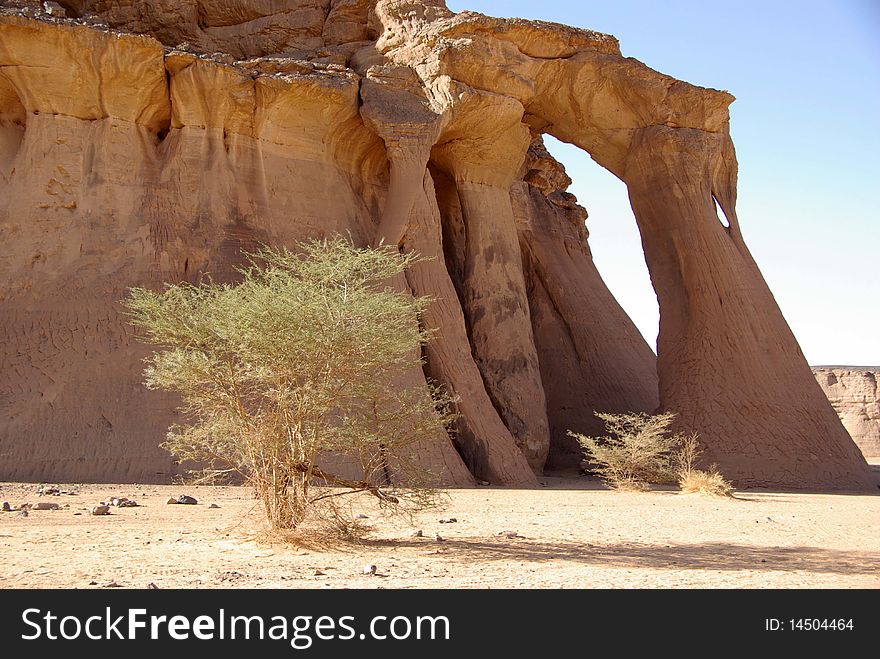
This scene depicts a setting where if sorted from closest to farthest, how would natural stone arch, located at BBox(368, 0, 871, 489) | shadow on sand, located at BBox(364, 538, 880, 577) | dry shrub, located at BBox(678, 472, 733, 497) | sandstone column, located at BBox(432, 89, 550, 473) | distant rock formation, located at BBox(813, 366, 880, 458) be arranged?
shadow on sand, located at BBox(364, 538, 880, 577)
dry shrub, located at BBox(678, 472, 733, 497)
natural stone arch, located at BBox(368, 0, 871, 489)
sandstone column, located at BBox(432, 89, 550, 473)
distant rock formation, located at BBox(813, 366, 880, 458)

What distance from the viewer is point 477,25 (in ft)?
60.7

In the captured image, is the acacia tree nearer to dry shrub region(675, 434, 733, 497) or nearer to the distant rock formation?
dry shrub region(675, 434, 733, 497)

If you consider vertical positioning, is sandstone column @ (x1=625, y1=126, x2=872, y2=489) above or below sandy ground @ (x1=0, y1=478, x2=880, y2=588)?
above

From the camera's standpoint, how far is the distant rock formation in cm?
3628

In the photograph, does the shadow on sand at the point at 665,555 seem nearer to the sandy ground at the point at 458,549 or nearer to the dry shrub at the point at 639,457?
the sandy ground at the point at 458,549

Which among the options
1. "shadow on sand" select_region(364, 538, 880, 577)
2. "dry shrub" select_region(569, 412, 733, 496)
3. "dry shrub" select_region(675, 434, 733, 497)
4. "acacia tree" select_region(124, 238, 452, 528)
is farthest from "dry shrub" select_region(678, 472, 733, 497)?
"acacia tree" select_region(124, 238, 452, 528)

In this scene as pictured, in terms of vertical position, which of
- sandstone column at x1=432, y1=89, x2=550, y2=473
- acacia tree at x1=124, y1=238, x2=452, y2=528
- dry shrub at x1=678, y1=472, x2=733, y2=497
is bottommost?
dry shrub at x1=678, y1=472, x2=733, y2=497

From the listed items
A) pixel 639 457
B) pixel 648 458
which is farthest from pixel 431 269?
pixel 648 458

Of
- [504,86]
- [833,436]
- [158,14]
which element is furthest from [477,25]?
[833,436]

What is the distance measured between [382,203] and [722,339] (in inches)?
316

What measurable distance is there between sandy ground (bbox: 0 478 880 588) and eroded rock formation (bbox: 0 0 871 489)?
404 centimetres

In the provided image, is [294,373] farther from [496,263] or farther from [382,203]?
[496,263]

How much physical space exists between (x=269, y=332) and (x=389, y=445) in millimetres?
1541

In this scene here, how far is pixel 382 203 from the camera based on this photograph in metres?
19.2
